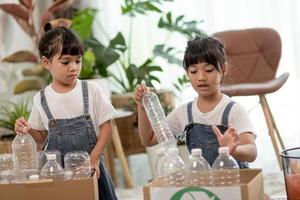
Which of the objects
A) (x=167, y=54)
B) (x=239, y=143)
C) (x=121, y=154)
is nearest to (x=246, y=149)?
(x=239, y=143)

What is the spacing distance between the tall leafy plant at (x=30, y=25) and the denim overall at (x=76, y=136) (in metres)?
1.61

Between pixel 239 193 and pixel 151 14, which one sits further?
pixel 151 14

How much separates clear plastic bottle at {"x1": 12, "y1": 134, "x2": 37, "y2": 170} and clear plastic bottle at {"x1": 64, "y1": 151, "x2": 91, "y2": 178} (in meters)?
0.14

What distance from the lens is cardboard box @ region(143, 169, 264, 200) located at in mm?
1597

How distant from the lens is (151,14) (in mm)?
4246

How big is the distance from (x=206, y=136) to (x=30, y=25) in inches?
82.5

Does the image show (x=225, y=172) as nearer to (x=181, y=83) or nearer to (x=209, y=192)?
(x=209, y=192)

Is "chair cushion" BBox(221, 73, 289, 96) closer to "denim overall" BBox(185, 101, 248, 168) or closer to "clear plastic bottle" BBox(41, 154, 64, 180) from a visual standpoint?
"denim overall" BBox(185, 101, 248, 168)

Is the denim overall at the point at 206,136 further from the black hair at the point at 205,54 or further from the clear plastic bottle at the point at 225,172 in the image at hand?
the clear plastic bottle at the point at 225,172

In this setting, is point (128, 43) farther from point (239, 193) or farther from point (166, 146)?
point (239, 193)

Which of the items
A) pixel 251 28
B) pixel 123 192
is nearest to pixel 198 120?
pixel 123 192

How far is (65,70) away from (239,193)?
2.86 feet

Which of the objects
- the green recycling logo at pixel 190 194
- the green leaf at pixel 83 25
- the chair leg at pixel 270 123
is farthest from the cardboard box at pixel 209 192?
the green leaf at pixel 83 25

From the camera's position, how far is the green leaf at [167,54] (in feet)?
12.8
